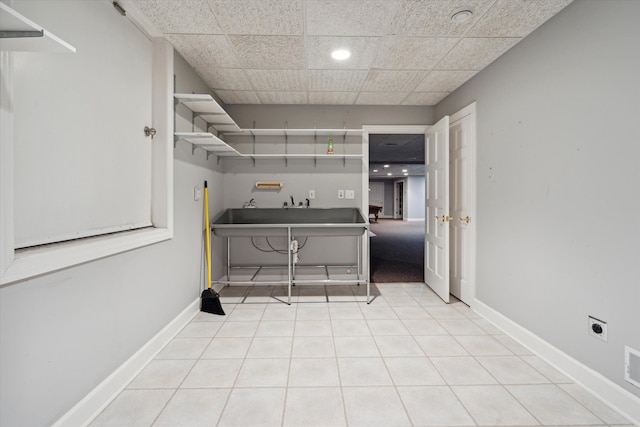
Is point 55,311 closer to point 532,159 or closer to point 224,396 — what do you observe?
point 224,396

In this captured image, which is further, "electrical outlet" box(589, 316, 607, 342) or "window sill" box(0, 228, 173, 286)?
"electrical outlet" box(589, 316, 607, 342)

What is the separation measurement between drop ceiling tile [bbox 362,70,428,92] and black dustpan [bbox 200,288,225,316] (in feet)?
8.68

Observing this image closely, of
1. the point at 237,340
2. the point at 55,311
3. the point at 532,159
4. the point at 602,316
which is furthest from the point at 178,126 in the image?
the point at 602,316

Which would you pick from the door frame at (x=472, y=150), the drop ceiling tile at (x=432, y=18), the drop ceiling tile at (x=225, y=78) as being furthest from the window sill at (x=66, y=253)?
the drop ceiling tile at (x=432, y=18)

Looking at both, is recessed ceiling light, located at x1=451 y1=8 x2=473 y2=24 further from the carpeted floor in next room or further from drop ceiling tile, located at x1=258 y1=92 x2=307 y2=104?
the carpeted floor in next room

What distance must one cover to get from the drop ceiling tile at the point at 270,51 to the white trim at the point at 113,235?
555 mm

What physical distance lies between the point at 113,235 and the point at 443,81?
316 centimetres

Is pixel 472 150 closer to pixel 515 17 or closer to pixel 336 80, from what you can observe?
pixel 515 17

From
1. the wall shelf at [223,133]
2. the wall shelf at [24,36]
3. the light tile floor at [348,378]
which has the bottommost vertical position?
the light tile floor at [348,378]

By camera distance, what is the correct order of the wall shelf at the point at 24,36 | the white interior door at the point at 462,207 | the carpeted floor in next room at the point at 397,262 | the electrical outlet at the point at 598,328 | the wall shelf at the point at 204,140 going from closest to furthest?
1. the wall shelf at the point at 24,36
2. the electrical outlet at the point at 598,328
3. the wall shelf at the point at 204,140
4. the white interior door at the point at 462,207
5. the carpeted floor in next room at the point at 397,262

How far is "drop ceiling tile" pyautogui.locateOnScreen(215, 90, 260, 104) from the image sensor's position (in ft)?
10.3

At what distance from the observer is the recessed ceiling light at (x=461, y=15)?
176 centimetres

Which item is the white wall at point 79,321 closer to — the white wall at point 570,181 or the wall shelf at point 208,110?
the wall shelf at point 208,110

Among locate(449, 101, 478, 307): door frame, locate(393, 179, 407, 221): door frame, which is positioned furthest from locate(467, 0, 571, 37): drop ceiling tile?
locate(393, 179, 407, 221): door frame
